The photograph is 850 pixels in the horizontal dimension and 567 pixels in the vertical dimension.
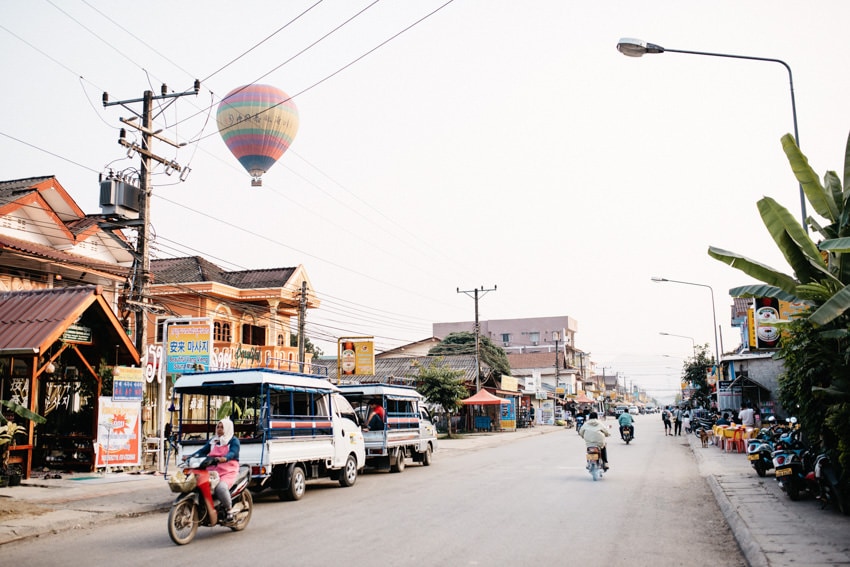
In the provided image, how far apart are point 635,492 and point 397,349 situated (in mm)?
58360

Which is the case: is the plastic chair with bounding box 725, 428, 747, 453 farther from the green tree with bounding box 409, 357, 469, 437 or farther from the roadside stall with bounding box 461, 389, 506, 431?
the roadside stall with bounding box 461, 389, 506, 431

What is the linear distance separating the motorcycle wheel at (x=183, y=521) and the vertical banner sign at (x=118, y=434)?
30.8 ft

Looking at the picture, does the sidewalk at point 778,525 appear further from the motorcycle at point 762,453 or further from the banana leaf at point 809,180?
the banana leaf at point 809,180

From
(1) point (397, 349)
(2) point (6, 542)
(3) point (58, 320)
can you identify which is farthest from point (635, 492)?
(1) point (397, 349)

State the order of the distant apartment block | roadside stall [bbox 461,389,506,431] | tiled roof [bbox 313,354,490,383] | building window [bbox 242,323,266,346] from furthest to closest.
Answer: the distant apartment block, roadside stall [bbox 461,389,506,431], tiled roof [bbox 313,354,490,383], building window [bbox 242,323,266,346]

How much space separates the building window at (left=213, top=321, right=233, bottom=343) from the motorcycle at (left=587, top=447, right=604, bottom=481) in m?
23.6

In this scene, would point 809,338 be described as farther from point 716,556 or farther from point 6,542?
point 6,542

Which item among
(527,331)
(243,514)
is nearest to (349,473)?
(243,514)

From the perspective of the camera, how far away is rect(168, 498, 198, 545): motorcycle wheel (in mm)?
9016

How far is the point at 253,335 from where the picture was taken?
39219 mm

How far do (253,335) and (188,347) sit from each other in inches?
806

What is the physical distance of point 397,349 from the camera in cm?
7244

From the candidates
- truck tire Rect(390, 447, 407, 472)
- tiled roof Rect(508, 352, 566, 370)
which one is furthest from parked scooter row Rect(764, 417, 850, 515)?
tiled roof Rect(508, 352, 566, 370)

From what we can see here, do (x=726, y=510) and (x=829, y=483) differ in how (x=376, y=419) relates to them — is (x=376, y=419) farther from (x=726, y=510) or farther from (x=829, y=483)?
(x=829, y=483)
